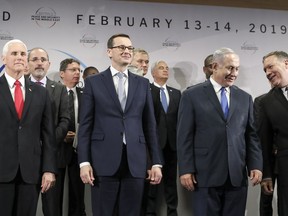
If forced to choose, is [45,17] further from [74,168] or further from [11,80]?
[11,80]

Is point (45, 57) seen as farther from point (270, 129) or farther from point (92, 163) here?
point (270, 129)

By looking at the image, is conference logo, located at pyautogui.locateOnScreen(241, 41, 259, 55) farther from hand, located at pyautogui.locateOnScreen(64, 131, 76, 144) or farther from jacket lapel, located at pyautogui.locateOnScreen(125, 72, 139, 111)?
jacket lapel, located at pyautogui.locateOnScreen(125, 72, 139, 111)

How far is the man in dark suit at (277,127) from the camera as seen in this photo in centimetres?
393

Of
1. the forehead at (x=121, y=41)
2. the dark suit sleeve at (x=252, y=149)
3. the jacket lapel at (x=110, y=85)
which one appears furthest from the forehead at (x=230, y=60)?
the jacket lapel at (x=110, y=85)

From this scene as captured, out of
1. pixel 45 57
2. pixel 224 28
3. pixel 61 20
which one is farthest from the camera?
pixel 224 28

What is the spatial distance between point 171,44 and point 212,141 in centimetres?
327

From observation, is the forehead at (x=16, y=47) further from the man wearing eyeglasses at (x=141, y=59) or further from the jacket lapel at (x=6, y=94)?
the man wearing eyeglasses at (x=141, y=59)

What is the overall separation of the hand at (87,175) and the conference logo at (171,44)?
3525 millimetres

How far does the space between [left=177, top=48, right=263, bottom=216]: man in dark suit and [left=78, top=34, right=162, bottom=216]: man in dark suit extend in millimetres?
270

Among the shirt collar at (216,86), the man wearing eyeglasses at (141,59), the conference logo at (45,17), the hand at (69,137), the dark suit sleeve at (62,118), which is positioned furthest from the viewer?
the conference logo at (45,17)

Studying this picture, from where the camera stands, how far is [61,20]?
20.3 feet

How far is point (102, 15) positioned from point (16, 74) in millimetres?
3055

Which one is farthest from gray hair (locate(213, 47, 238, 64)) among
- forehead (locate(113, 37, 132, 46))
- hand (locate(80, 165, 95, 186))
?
hand (locate(80, 165, 95, 186))

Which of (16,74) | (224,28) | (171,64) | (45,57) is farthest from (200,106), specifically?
(224,28)
